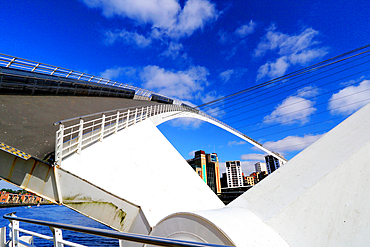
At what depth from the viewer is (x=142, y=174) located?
712cm

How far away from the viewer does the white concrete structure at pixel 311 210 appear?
300 cm

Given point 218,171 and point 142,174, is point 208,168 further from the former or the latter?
point 142,174

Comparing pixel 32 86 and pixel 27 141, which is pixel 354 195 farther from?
pixel 32 86

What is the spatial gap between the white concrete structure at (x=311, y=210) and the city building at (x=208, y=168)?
9904 centimetres

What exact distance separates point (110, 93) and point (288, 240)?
2278 cm

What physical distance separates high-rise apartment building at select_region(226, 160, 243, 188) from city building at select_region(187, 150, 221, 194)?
174ft

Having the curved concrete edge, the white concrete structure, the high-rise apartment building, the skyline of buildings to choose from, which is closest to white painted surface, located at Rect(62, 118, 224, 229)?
the curved concrete edge

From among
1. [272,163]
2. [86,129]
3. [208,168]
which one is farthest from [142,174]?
[208,168]

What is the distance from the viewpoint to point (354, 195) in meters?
3.12

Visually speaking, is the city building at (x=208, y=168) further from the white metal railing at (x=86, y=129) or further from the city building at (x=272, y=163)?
the white metal railing at (x=86, y=129)

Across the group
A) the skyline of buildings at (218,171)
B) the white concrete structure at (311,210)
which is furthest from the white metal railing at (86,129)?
the skyline of buildings at (218,171)

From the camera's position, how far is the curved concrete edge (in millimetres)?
2953

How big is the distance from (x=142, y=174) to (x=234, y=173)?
193479 millimetres

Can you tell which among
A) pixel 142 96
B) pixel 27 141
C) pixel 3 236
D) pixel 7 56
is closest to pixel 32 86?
pixel 7 56
